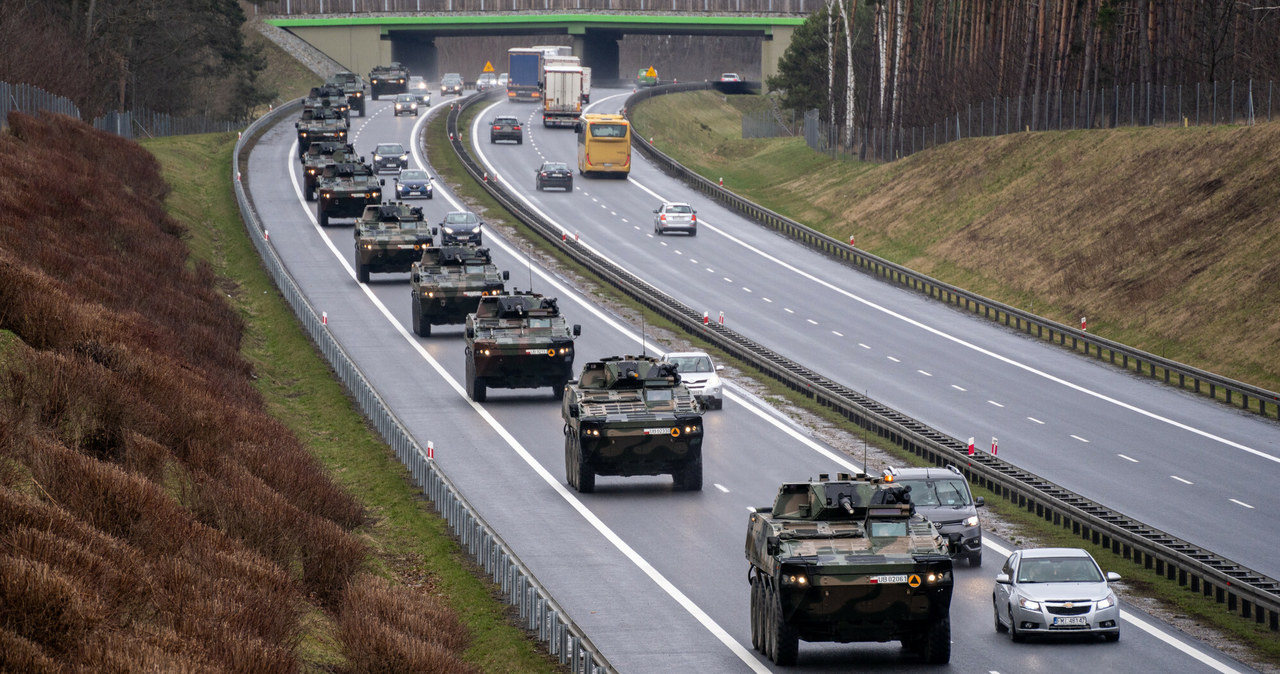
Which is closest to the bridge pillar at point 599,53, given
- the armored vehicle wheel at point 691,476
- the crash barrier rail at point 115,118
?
the crash barrier rail at point 115,118

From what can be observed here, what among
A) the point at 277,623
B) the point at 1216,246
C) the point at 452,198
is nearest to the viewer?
the point at 277,623

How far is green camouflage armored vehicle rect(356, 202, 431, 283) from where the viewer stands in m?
56.5

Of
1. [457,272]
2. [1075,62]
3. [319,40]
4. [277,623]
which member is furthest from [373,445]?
[319,40]

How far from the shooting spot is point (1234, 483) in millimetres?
35312

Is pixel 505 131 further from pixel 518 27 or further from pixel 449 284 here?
pixel 449 284

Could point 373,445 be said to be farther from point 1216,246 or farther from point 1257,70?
point 1257,70

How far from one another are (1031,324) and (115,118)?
61304 millimetres

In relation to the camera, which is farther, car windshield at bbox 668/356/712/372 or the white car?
car windshield at bbox 668/356/712/372

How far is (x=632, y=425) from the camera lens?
30.0 metres

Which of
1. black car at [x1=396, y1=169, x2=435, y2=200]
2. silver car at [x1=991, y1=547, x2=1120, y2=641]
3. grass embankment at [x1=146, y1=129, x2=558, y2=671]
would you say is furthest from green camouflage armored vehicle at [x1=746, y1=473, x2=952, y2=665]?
black car at [x1=396, y1=169, x2=435, y2=200]

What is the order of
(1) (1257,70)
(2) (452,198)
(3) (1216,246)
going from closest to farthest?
(3) (1216,246) < (1) (1257,70) < (2) (452,198)

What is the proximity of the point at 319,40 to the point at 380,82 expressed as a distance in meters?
25.0

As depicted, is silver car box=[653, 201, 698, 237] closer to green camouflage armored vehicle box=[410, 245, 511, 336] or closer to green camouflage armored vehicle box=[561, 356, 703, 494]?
green camouflage armored vehicle box=[410, 245, 511, 336]

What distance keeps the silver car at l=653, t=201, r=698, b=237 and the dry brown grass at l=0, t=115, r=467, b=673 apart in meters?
34.0
